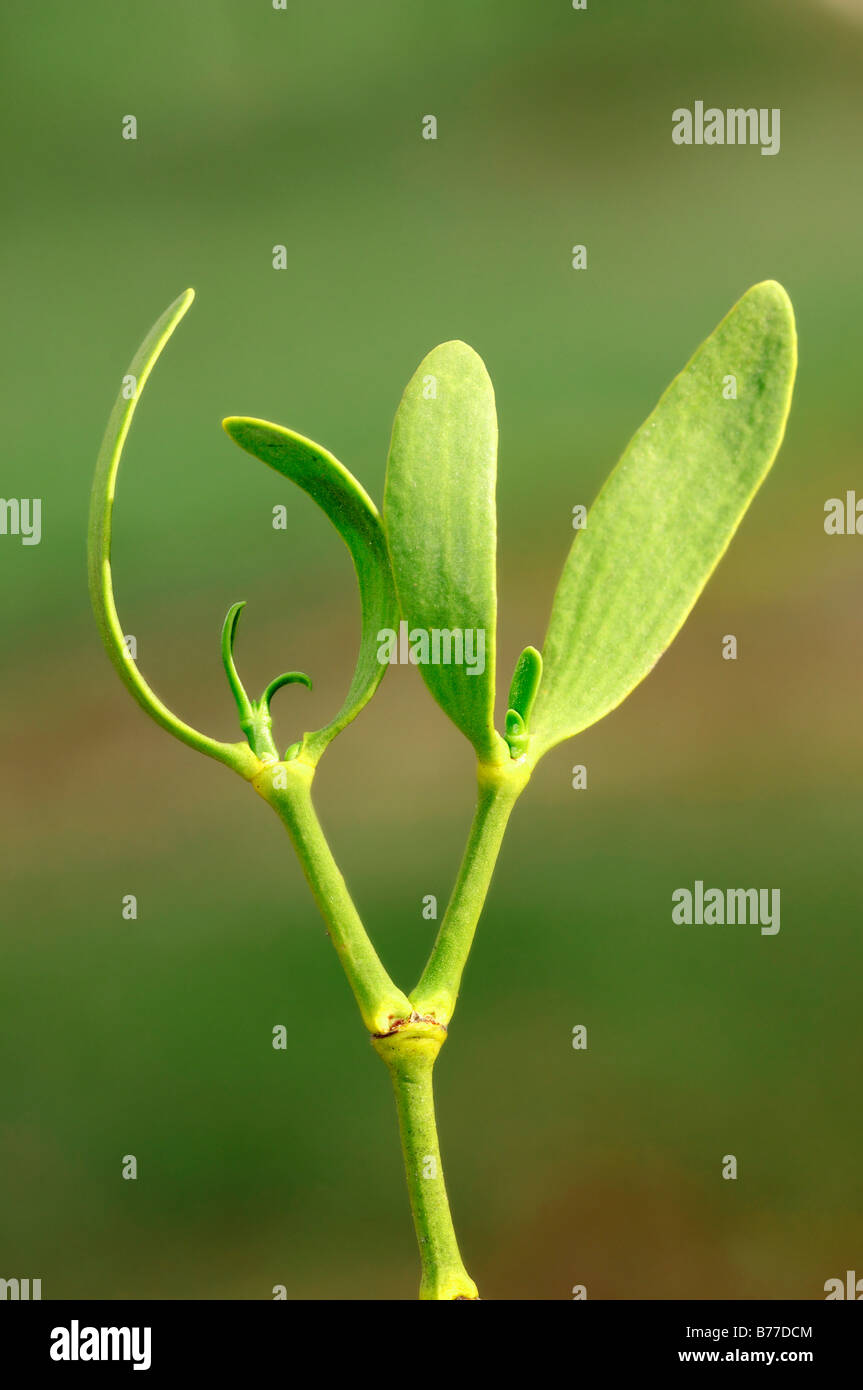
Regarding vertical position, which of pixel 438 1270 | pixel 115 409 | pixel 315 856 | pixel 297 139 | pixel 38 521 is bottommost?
pixel 438 1270

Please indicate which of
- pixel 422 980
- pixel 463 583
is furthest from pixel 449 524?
pixel 422 980

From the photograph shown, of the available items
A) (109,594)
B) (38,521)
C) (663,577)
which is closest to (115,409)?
(109,594)

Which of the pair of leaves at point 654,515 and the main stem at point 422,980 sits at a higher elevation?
the pair of leaves at point 654,515

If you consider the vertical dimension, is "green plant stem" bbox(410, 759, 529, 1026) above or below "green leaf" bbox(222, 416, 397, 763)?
below

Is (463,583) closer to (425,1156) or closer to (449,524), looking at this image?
(449,524)

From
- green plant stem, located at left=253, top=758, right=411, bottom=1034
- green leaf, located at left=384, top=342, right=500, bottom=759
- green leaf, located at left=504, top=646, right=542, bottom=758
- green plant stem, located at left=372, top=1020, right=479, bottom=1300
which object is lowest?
green plant stem, located at left=372, top=1020, right=479, bottom=1300

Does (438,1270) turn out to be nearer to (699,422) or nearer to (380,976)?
(380,976)
